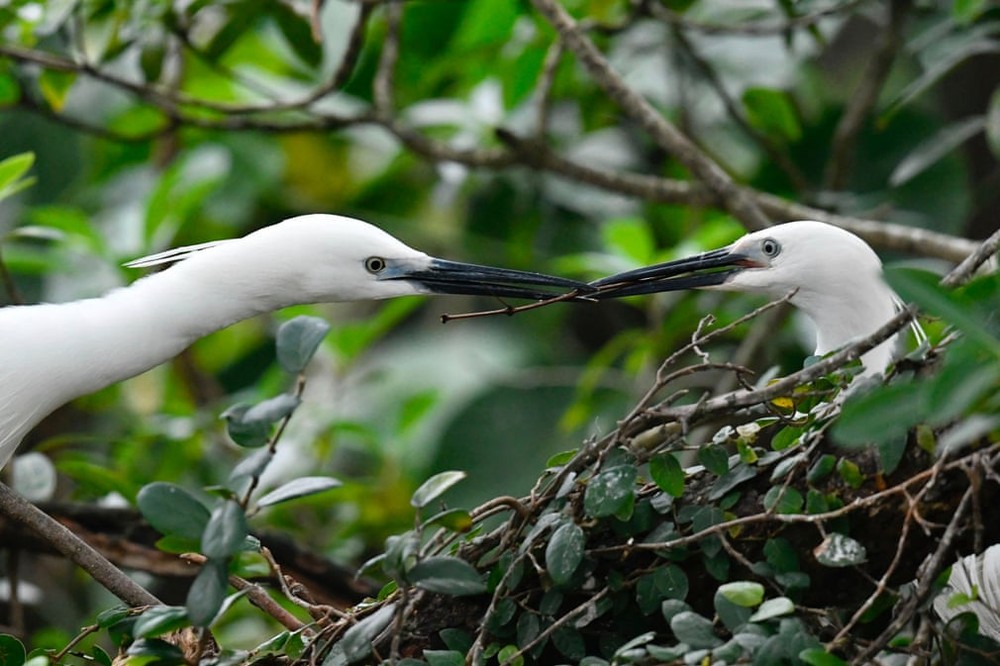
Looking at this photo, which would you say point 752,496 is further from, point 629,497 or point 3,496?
point 3,496

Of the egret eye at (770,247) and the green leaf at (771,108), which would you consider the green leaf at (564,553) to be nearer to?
the egret eye at (770,247)

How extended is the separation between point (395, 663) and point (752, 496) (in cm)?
40

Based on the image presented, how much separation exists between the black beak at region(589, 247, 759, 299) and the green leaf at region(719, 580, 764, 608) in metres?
0.77

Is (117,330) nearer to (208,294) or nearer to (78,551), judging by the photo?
(208,294)

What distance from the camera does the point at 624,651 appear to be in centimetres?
116

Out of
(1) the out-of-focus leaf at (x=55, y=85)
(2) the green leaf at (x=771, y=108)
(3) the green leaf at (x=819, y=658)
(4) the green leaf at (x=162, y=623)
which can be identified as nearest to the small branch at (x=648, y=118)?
(2) the green leaf at (x=771, y=108)

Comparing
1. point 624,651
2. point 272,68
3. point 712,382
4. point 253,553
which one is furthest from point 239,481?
point 272,68

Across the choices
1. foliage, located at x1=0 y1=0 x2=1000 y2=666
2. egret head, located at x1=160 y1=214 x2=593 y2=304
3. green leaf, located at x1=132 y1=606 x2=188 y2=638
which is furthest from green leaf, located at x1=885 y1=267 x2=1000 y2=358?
egret head, located at x1=160 y1=214 x2=593 y2=304

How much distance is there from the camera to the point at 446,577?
1188mm

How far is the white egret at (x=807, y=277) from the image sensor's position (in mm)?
1848

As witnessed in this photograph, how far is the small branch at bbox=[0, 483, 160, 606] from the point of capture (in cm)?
154

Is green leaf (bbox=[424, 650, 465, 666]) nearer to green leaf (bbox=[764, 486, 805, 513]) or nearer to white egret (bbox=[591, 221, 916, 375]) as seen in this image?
green leaf (bbox=[764, 486, 805, 513])

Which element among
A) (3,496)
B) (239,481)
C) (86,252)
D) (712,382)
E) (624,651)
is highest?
(239,481)

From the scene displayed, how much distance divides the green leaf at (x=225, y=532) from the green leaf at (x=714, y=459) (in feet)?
1.55
